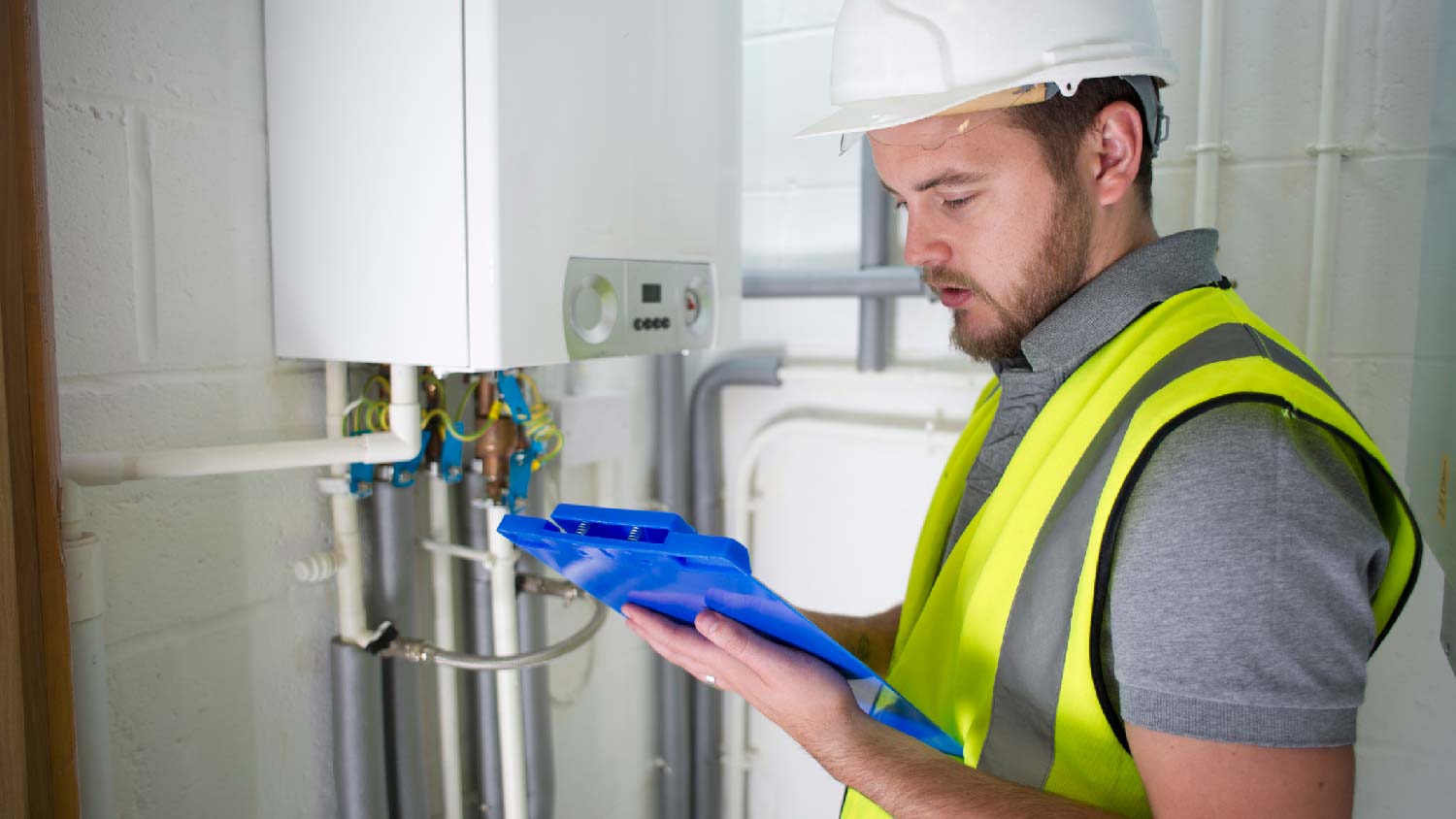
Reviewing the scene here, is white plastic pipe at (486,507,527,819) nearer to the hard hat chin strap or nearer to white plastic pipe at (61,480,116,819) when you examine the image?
white plastic pipe at (61,480,116,819)

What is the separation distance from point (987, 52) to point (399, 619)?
963 mm

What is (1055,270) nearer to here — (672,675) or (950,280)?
(950,280)

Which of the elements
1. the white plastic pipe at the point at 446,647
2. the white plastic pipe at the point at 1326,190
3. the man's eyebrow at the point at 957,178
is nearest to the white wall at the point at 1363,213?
the white plastic pipe at the point at 1326,190

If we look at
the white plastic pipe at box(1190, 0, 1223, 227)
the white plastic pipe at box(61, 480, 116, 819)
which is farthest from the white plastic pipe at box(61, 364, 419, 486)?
the white plastic pipe at box(1190, 0, 1223, 227)

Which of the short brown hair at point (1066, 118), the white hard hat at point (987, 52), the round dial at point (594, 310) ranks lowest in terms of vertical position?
the round dial at point (594, 310)

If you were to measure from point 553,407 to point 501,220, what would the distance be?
58cm

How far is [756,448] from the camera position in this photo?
174cm

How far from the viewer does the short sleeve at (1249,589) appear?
62 centimetres

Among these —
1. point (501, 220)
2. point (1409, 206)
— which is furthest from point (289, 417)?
point (1409, 206)

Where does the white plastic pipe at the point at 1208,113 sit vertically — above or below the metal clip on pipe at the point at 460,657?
above

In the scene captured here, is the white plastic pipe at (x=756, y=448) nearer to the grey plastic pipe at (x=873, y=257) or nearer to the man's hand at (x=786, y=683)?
the grey plastic pipe at (x=873, y=257)

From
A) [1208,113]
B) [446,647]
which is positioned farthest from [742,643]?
[1208,113]

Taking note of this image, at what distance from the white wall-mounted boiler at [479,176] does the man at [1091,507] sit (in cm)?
30

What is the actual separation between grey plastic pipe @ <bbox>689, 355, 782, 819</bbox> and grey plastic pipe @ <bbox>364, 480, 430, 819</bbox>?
0.61 m
